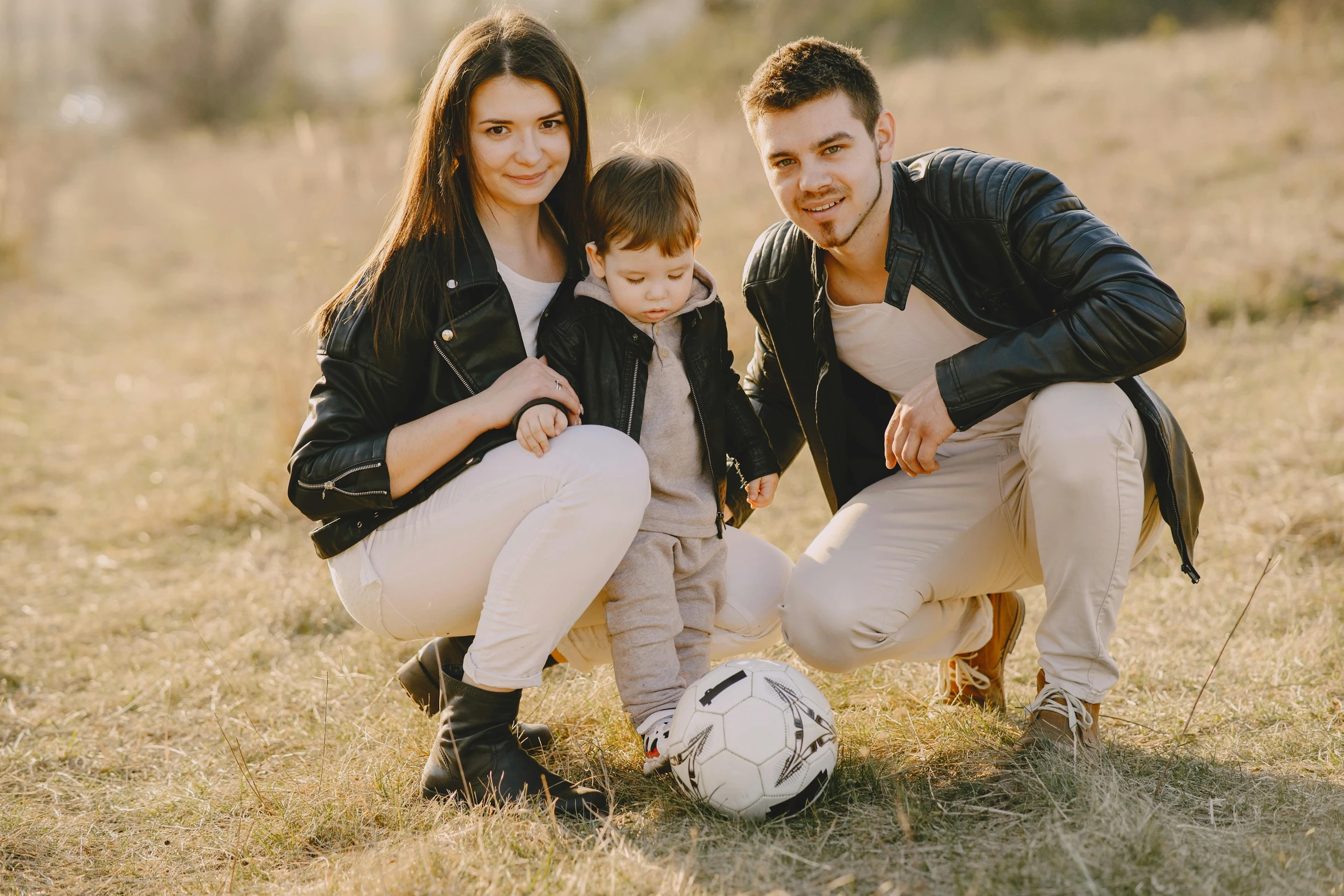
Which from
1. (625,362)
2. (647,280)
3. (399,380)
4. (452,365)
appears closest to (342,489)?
(399,380)

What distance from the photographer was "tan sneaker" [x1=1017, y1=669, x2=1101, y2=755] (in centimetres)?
278

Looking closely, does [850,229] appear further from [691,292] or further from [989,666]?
[989,666]

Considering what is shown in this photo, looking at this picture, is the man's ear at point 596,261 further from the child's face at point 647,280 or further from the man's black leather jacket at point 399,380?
the man's black leather jacket at point 399,380

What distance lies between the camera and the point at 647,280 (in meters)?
2.87

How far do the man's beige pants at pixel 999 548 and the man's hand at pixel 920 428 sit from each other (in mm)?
219

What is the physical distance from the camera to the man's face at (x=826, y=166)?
303 cm

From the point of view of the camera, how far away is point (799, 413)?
3.40 m

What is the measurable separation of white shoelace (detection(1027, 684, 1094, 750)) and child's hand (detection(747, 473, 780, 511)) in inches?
35.5

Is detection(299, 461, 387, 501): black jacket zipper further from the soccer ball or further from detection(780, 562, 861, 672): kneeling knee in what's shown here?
detection(780, 562, 861, 672): kneeling knee

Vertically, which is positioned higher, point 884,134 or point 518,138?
point 518,138

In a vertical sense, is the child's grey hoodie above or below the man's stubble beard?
below

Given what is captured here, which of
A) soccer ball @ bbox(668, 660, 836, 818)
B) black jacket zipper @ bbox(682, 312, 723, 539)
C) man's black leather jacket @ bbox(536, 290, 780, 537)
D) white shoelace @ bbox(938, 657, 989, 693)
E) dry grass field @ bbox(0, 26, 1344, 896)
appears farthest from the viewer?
white shoelace @ bbox(938, 657, 989, 693)

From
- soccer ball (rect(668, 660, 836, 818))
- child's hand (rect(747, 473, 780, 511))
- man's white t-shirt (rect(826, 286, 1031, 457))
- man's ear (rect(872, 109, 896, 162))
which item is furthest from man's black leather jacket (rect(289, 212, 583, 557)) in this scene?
man's ear (rect(872, 109, 896, 162))

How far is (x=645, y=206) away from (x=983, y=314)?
999 millimetres
